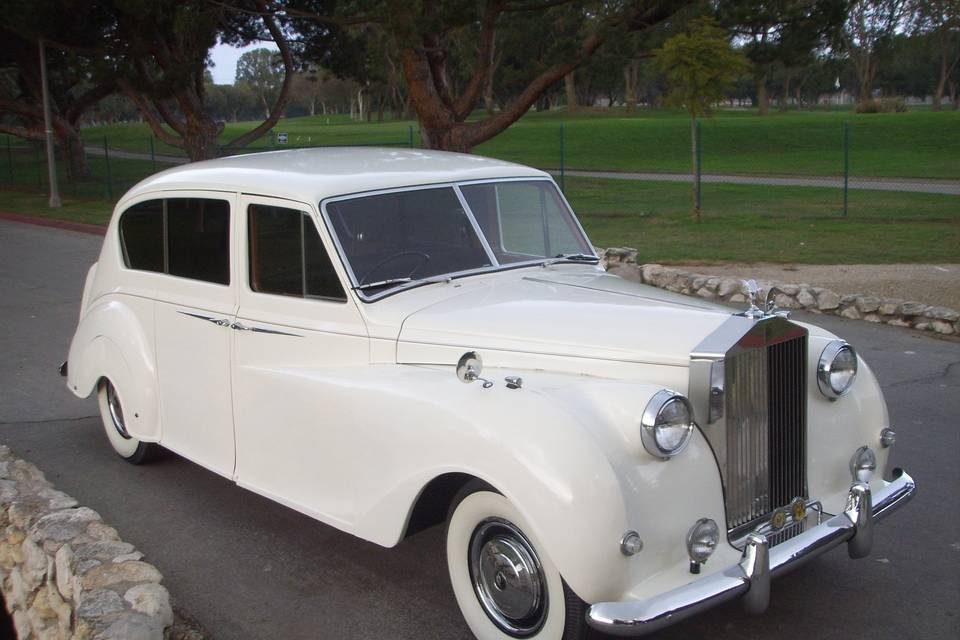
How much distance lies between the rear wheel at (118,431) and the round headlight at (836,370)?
388 cm

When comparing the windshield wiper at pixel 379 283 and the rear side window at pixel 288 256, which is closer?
the windshield wiper at pixel 379 283

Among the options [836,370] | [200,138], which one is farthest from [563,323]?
[200,138]

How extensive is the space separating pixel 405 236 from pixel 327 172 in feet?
1.87

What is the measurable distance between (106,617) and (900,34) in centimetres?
5401

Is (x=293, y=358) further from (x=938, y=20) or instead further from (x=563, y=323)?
(x=938, y=20)

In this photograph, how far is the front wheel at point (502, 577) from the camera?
11.0 ft

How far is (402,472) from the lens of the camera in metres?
3.78

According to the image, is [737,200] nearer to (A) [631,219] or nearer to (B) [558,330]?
(A) [631,219]

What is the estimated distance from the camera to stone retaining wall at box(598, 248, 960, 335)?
28.8ft

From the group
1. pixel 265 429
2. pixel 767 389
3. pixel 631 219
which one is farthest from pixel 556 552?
pixel 631 219

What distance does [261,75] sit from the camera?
104625mm

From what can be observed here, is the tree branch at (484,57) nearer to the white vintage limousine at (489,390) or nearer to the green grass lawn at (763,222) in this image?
the green grass lawn at (763,222)

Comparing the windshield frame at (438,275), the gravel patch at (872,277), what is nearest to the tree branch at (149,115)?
the gravel patch at (872,277)

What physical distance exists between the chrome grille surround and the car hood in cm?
13
